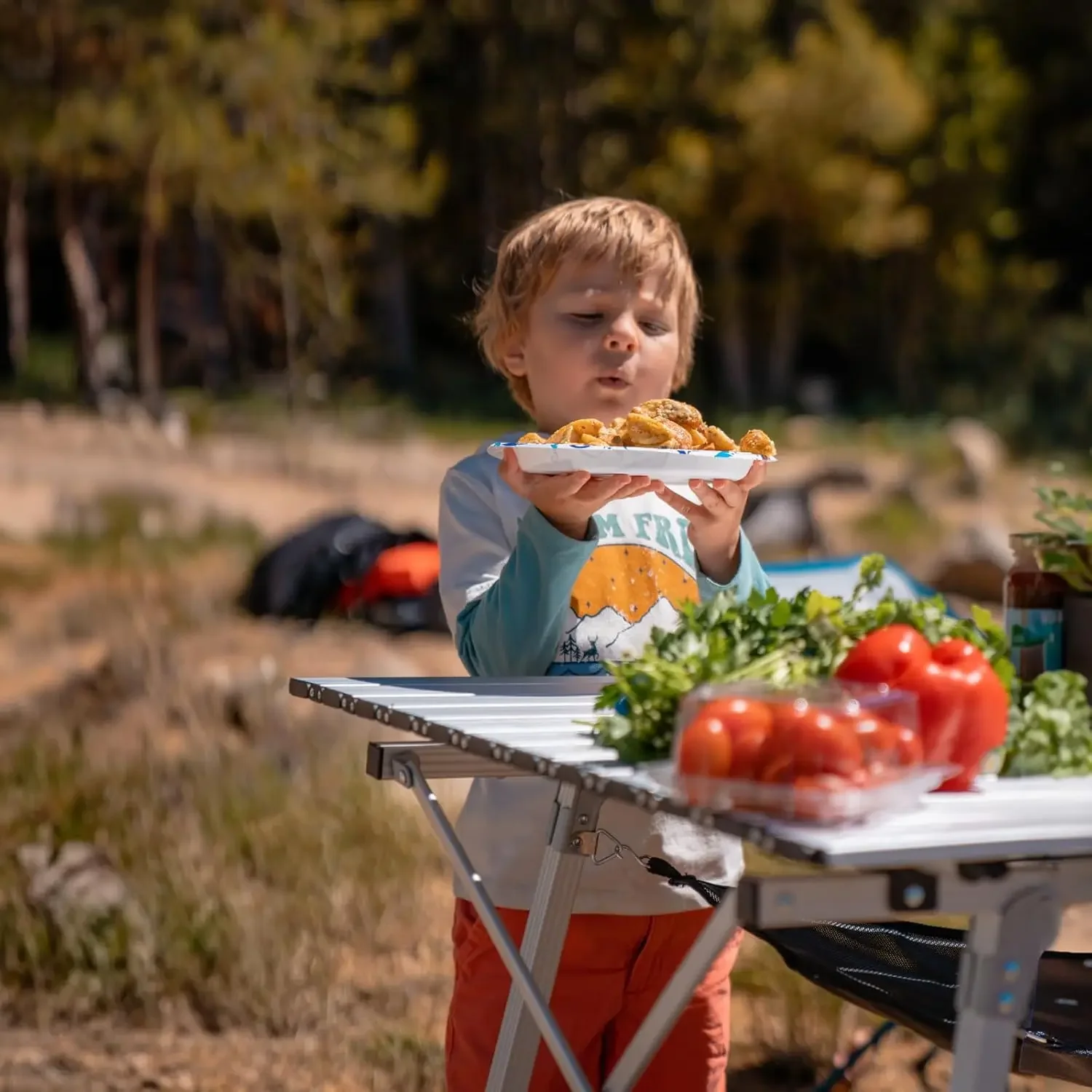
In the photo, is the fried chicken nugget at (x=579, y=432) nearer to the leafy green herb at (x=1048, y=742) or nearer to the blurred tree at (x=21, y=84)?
the leafy green herb at (x=1048, y=742)

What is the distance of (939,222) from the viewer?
25641 mm

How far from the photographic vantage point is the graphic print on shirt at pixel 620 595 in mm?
2199

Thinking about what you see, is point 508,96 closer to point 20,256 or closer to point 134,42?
point 20,256

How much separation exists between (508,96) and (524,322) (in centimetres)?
2315

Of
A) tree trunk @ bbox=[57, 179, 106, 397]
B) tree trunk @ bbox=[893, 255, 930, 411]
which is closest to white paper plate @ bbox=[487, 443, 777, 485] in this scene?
tree trunk @ bbox=[57, 179, 106, 397]

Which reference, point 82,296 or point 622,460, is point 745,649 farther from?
point 82,296

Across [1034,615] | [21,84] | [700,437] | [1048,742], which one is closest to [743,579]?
[700,437]

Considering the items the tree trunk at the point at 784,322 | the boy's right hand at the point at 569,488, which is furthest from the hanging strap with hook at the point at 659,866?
the tree trunk at the point at 784,322

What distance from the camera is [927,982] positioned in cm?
242

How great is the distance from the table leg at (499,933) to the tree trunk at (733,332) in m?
22.6

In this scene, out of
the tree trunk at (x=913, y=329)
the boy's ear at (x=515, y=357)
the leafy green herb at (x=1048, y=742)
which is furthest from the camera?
the tree trunk at (x=913, y=329)

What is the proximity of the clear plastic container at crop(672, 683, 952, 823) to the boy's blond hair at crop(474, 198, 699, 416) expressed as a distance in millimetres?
1080

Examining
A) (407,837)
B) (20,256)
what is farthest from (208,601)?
(20,256)

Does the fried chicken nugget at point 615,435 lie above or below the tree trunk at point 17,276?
below
